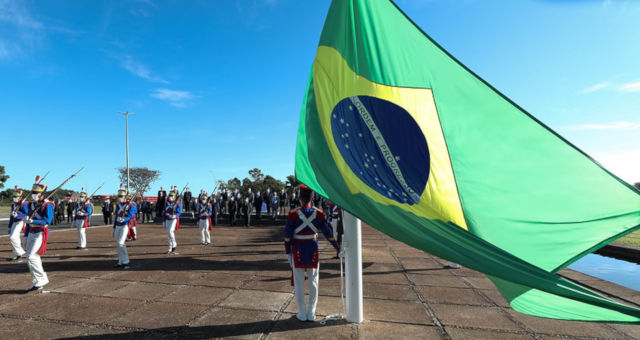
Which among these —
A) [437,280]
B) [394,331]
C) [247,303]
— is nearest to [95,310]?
[247,303]

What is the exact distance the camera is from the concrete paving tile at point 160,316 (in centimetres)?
464

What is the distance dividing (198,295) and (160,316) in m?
1.10

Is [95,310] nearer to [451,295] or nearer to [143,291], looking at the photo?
[143,291]

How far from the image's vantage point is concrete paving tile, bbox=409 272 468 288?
6910 millimetres

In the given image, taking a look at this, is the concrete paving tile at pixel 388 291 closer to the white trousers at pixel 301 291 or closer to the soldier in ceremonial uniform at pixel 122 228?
the white trousers at pixel 301 291

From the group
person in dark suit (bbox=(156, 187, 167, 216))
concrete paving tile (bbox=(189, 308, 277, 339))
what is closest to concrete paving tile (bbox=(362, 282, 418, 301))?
concrete paving tile (bbox=(189, 308, 277, 339))

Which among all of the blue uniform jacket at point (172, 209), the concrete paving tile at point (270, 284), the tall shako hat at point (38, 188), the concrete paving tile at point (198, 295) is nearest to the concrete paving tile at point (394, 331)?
the concrete paving tile at point (270, 284)

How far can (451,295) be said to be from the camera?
242 inches

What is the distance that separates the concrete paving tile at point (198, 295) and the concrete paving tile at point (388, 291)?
282 cm

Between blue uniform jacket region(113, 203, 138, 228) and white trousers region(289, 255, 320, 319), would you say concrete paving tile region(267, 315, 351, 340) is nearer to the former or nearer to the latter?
white trousers region(289, 255, 320, 319)

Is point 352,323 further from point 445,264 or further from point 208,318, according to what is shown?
point 445,264

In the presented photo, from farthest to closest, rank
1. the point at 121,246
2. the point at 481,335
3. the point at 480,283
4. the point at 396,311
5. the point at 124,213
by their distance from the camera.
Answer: the point at 124,213 < the point at 121,246 < the point at 480,283 < the point at 396,311 < the point at 481,335

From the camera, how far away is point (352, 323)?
4.64 m

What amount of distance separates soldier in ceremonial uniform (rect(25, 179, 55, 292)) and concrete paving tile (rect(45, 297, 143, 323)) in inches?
57.4
